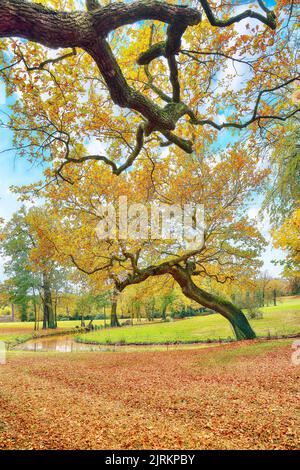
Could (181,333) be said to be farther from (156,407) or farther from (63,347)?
(156,407)

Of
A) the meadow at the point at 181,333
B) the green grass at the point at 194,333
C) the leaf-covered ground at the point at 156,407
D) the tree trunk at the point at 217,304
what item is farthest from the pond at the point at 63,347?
the leaf-covered ground at the point at 156,407

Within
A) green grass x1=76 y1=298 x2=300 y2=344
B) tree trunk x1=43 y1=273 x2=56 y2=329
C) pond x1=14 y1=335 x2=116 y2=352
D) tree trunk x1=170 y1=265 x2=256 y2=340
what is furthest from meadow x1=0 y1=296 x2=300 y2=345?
tree trunk x1=43 y1=273 x2=56 y2=329

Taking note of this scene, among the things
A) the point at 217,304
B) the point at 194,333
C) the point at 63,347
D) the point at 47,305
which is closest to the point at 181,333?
the point at 194,333

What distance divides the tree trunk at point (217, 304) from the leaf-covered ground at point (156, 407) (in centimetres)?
511

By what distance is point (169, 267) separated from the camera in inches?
488

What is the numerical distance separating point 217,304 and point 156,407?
9.43 metres

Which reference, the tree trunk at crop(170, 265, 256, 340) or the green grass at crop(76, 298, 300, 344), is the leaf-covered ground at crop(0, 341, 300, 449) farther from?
the green grass at crop(76, 298, 300, 344)

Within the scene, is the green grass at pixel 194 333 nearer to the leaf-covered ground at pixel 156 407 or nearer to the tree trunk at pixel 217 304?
the tree trunk at pixel 217 304

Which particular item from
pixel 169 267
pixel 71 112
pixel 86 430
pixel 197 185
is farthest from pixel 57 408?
pixel 197 185

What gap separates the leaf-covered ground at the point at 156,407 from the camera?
11.3 ft

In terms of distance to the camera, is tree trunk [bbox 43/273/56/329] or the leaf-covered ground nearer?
the leaf-covered ground

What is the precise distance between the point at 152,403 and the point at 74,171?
25.5 feet

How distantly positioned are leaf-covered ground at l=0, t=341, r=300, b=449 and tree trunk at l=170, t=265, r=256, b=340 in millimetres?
5113

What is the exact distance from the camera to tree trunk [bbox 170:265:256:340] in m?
13.2
